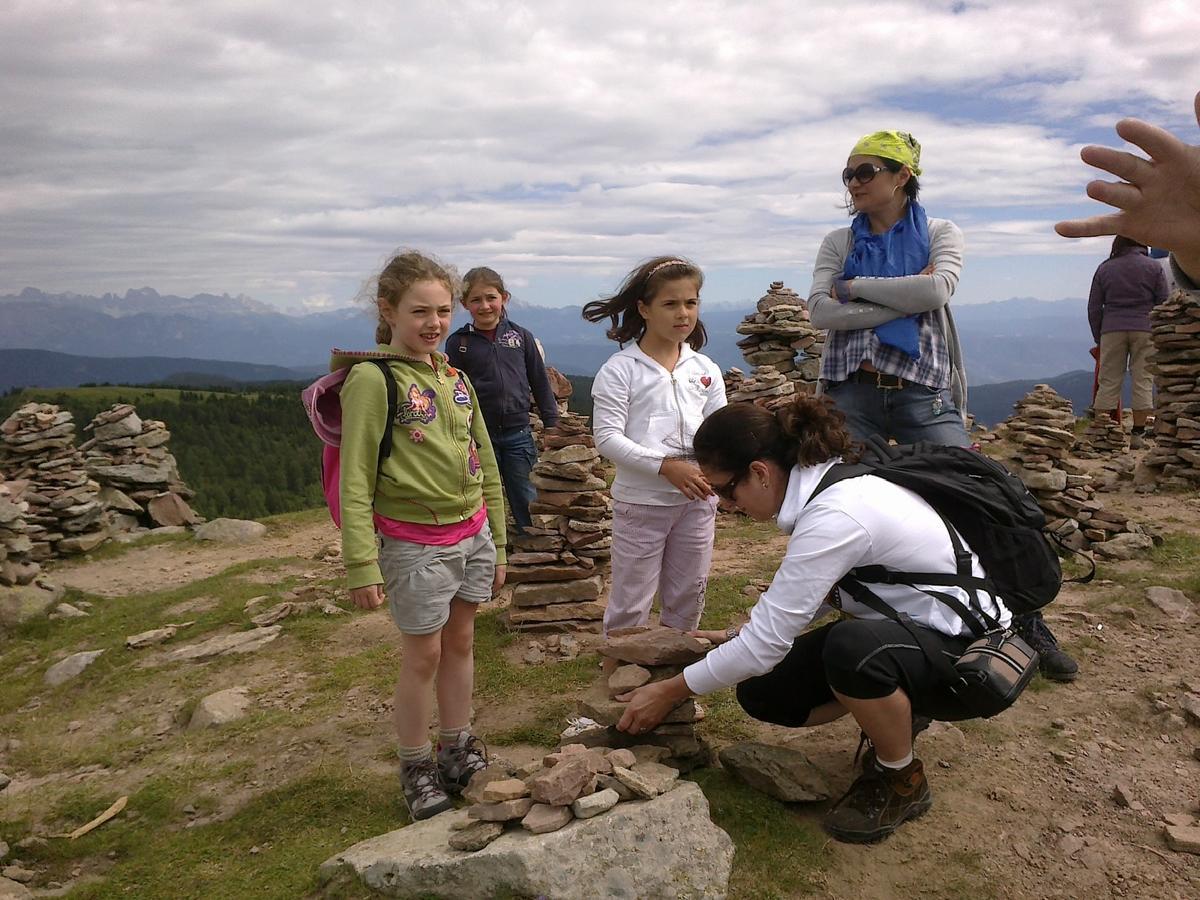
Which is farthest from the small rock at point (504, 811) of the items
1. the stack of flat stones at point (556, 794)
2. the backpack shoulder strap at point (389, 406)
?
the backpack shoulder strap at point (389, 406)

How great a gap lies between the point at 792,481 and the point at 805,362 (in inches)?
536

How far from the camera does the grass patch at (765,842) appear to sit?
3510mm

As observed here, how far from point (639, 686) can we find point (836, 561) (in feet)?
4.97

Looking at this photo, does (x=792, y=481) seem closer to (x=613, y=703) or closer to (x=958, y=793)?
(x=613, y=703)

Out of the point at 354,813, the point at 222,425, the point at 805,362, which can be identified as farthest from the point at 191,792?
the point at 222,425

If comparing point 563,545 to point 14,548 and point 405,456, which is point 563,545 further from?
point 14,548

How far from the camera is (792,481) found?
12.3 feet

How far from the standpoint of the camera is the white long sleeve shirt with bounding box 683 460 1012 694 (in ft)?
11.3

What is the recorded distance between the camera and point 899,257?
5.19 metres

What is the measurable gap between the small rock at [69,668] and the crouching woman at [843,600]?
23.0 ft

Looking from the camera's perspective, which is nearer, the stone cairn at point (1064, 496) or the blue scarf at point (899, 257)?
the blue scarf at point (899, 257)

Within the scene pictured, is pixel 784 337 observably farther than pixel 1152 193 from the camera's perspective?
Yes

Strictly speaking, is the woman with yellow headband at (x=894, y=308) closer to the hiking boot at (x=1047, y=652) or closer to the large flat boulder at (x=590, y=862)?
the hiking boot at (x=1047, y=652)

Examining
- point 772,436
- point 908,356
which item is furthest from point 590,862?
point 908,356
